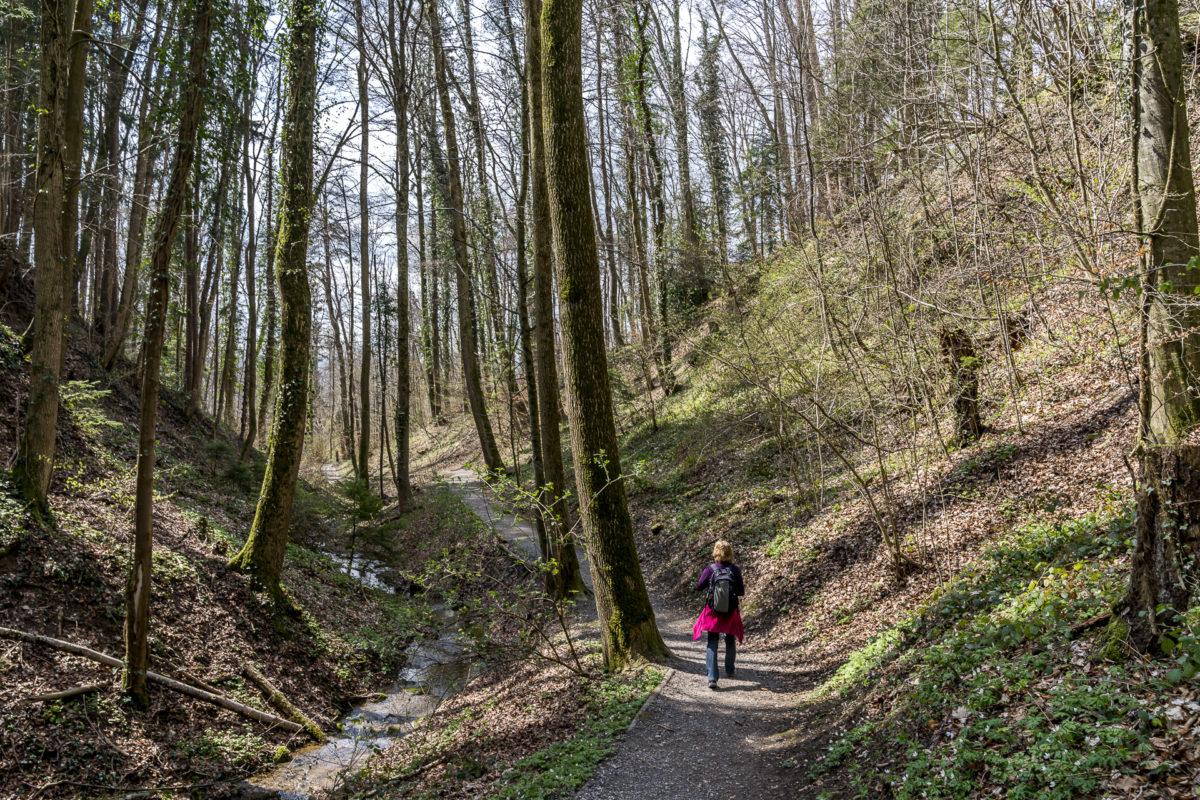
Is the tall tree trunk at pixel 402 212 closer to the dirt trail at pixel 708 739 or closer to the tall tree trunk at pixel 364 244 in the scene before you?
the tall tree trunk at pixel 364 244

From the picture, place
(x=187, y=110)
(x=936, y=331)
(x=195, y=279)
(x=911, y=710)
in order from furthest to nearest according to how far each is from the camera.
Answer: (x=195, y=279), (x=936, y=331), (x=187, y=110), (x=911, y=710)

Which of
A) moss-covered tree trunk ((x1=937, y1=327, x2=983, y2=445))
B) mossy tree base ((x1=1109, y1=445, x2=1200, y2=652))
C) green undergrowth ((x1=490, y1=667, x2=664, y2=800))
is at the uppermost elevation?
moss-covered tree trunk ((x1=937, y1=327, x2=983, y2=445))

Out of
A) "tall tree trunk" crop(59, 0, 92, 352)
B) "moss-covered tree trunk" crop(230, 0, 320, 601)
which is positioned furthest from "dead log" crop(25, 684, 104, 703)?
"tall tree trunk" crop(59, 0, 92, 352)

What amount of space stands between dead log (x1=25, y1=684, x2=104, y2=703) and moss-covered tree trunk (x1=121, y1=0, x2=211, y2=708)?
27 centimetres

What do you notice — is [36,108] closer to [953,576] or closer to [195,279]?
[953,576]

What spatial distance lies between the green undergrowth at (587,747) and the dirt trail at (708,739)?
0.10 m

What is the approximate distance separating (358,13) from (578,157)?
12.4 metres

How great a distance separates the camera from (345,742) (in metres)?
7.45

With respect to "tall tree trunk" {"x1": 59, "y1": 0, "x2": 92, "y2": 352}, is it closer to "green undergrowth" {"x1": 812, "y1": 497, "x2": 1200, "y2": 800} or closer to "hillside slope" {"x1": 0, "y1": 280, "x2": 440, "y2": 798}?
"hillside slope" {"x1": 0, "y1": 280, "x2": 440, "y2": 798}

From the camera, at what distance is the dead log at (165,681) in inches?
248

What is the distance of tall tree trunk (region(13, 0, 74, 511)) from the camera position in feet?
25.3

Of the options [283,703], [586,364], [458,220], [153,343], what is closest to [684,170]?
[458,220]

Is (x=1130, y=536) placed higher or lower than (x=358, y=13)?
A: lower

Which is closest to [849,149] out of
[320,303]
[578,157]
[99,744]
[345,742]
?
[578,157]
